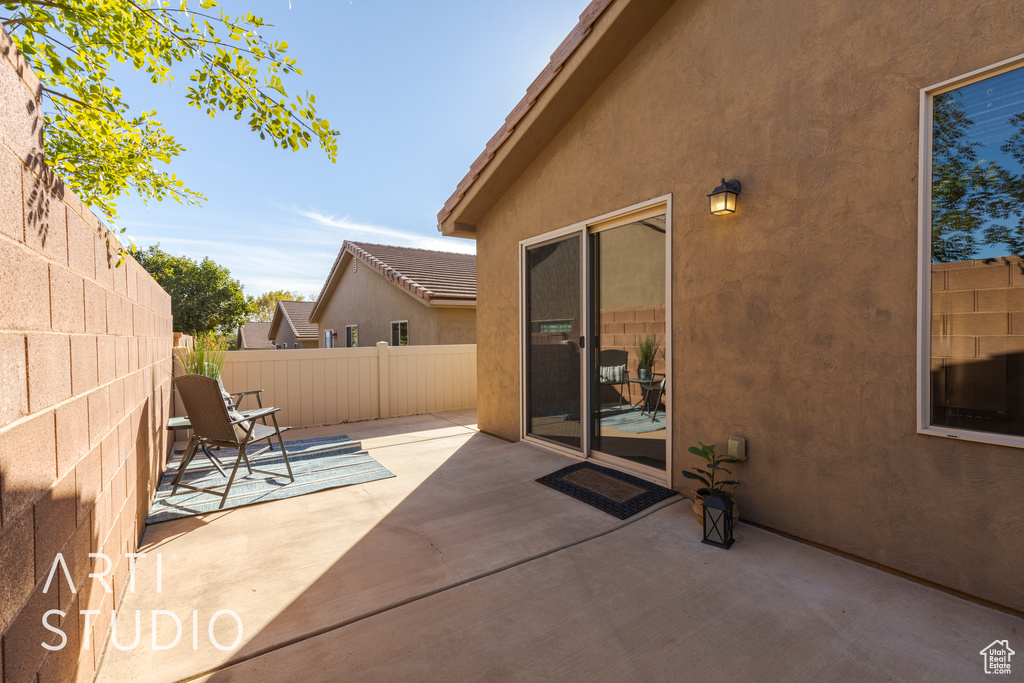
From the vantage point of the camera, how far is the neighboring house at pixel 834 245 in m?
2.19

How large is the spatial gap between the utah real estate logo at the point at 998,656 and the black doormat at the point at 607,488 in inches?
69.7

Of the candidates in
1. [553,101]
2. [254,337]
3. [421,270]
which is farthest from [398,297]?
[254,337]

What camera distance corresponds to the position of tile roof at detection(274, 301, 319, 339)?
21.1m

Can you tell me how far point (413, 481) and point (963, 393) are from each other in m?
3.85

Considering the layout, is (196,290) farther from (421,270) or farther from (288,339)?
(421,270)

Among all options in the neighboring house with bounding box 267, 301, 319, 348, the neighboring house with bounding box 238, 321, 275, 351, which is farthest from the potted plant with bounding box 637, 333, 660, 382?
the neighboring house with bounding box 238, 321, 275, 351

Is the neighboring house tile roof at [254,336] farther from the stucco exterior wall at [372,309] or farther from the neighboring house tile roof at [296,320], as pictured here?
the stucco exterior wall at [372,309]

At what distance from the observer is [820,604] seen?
2168 millimetres

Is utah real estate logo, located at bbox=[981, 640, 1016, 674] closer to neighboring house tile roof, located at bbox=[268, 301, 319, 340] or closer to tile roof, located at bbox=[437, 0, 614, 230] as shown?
tile roof, located at bbox=[437, 0, 614, 230]

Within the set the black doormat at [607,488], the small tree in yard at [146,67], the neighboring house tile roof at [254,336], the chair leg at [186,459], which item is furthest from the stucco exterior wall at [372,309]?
the neighboring house tile roof at [254,336]

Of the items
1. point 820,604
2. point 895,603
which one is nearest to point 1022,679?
point 895,603

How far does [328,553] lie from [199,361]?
3933mm

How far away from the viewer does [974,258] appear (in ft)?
7.34

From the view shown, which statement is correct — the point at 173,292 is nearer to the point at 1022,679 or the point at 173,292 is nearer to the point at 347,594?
the point at 347,594
